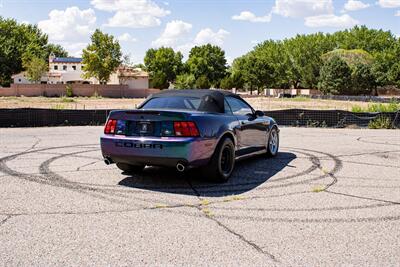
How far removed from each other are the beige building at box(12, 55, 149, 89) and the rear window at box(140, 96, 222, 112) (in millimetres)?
75046

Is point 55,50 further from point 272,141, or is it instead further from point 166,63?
point 272,141

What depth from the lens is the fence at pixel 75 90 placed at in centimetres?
6634

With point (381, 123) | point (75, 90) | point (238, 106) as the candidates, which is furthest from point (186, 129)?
point (75, 90)

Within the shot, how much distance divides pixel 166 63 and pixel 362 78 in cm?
4431

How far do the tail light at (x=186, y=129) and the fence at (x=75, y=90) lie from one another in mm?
64770

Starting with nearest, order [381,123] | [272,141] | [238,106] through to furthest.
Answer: [238,106] < [272,141] < [381,123]


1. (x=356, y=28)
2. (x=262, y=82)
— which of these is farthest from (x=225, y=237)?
(x=356, y=28)

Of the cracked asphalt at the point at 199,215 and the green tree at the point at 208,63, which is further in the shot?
the green tree at the point at 208,63

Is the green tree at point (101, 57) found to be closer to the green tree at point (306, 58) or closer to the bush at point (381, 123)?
the green tree at point (306, 58)

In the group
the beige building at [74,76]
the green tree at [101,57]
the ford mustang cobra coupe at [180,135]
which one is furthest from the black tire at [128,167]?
the beige building at [74,76]

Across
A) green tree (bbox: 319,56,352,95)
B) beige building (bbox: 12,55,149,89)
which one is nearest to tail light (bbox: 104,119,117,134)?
beige building (bbox: 12,55,149,89)

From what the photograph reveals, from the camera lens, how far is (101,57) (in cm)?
7775

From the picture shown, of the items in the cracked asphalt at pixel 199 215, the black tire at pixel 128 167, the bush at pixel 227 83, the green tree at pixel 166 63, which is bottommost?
the cracked asphalt at pixel 199 215

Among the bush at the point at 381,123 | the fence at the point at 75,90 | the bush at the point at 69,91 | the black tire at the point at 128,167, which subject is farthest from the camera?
the bush at the point at 69,91
